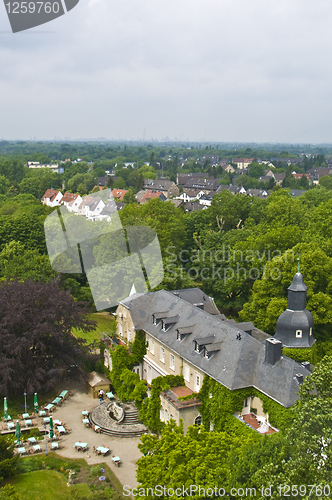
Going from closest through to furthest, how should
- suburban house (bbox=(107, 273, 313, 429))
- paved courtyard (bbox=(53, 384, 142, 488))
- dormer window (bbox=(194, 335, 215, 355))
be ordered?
suburban house (bbox=(107, 273, 313, 429)), paved courtyard (bbox=(53, 384, 142, 488)), dormer window (bbox=(194, 335, 215, 355))

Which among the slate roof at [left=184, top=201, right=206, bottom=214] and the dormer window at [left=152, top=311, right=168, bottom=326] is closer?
the dormer window at [left=152, top=311, right=168, bottom=326]

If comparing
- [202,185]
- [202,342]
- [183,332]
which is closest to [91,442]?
[183,332]

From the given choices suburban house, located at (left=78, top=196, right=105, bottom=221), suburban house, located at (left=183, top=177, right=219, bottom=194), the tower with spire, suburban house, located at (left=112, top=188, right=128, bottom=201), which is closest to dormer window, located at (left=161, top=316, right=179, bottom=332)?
the tower with spire

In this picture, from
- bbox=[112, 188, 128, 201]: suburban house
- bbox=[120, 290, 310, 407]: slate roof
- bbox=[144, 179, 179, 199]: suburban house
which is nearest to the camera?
bbox=[120, 290, 310, 407]: slate roof

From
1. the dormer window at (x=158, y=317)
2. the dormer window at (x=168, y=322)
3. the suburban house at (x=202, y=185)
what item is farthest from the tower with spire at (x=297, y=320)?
the suburban house at (x=202, y=185)

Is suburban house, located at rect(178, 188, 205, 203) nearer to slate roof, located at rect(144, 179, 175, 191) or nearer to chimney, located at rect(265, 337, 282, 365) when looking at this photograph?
slate roof, located at rect(144, 179, 175, 191)

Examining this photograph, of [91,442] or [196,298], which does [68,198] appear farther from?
[91,442]

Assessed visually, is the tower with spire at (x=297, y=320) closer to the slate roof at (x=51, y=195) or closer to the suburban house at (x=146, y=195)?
the suburban house at (x=146, y=195)
